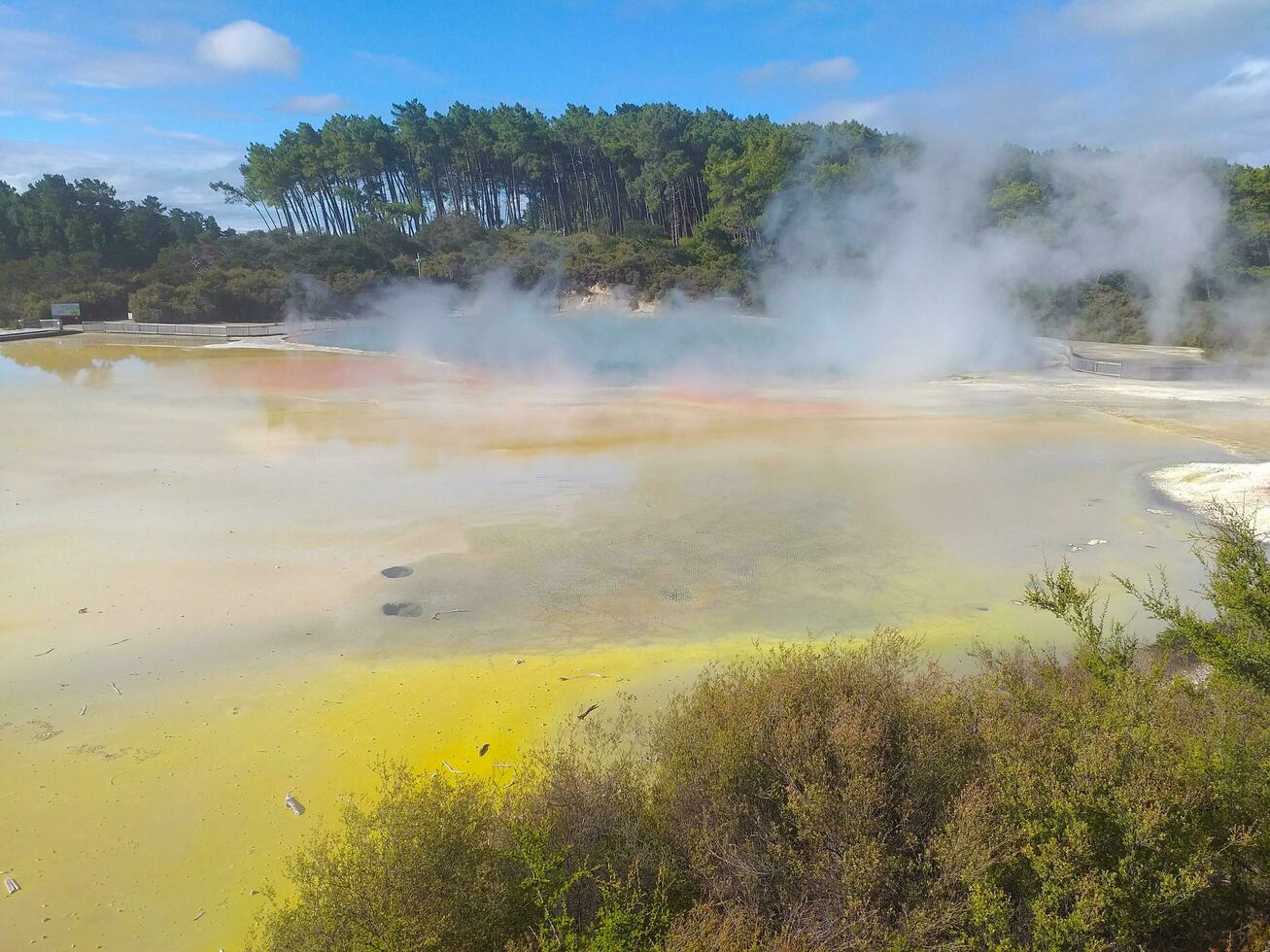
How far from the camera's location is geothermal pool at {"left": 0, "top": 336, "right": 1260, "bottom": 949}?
5.63 meters

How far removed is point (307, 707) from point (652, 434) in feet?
36.9

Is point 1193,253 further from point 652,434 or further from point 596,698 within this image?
point 596,698

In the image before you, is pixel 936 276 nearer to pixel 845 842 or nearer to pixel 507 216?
pixel 845 842

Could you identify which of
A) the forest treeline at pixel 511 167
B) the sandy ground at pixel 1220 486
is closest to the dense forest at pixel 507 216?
the forest treeline at pixel 511 167

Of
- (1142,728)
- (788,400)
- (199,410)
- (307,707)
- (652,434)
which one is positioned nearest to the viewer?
(1142,728)

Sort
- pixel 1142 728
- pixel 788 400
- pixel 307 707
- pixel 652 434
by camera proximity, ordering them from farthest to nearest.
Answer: pixel 788 400, pixel 652 434, pixel 307 707, pixel 1142 728

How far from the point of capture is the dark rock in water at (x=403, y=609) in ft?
28.5

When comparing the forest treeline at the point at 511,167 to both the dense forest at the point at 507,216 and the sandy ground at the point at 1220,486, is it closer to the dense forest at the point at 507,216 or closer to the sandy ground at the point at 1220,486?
the dense forest at the point at 507,216

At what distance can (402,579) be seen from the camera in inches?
377

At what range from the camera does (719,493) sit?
12.9m

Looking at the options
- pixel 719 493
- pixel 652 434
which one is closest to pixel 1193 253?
pixel 652 434

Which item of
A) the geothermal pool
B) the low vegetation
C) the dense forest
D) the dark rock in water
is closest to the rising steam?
the dense forest

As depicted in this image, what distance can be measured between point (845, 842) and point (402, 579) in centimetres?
684

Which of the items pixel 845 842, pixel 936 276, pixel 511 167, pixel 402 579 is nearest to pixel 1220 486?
pixel 845 842
